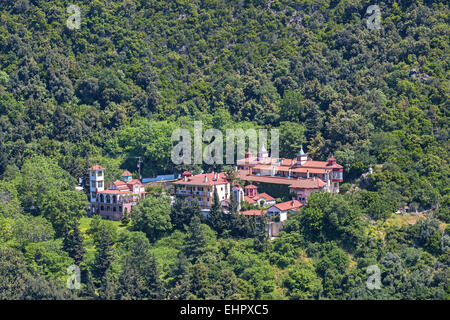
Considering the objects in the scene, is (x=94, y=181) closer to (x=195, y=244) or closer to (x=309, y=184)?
(x=195, y=244)

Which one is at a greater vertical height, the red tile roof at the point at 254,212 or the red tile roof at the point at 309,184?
the red tile roof at the point at 309,184

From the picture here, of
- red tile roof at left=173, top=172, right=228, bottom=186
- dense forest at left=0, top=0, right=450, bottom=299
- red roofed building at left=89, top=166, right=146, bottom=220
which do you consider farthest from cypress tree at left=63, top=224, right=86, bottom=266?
red tile roof at left=173, top=172, right=228, bottom=186

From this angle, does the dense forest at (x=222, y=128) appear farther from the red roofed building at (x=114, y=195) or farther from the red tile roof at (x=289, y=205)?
the red tile roof at (x=289, y=205)

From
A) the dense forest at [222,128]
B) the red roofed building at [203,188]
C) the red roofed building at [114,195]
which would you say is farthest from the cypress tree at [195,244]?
the red roofed building at [114,195]

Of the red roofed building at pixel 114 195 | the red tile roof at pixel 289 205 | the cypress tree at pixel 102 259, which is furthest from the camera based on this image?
the red roofed building at pixel 114 195

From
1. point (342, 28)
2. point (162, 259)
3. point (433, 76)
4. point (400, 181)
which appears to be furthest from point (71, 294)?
point (342, 28)

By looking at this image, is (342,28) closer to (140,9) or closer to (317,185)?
(140,9)

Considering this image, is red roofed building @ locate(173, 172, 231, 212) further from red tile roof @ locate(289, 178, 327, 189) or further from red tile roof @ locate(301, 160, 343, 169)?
red tile roof @ locate(301, 160, 343, 169)
